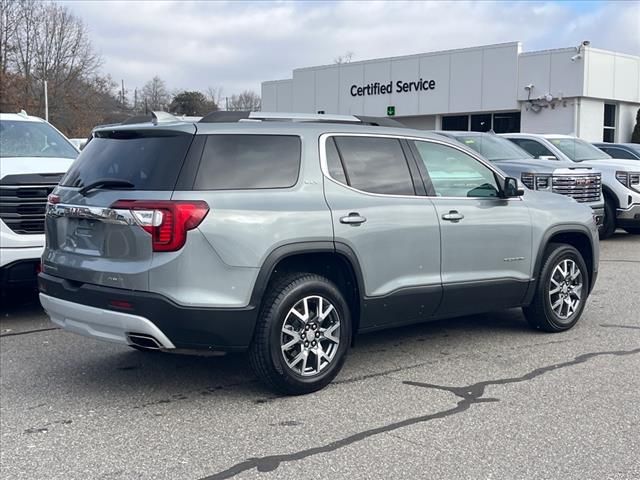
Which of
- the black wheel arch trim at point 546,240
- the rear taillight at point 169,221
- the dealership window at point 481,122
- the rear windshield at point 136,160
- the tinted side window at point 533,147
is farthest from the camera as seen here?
the dealership window at point 481,122

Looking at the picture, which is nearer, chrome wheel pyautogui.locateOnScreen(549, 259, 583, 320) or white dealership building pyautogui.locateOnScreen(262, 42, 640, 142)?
chrome wheel pyautogui.locateOnScreen(549, 259, 583, 320)

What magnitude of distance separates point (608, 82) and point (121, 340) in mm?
27766

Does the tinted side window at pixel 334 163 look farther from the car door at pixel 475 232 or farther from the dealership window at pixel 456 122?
the dealership window at pixel 456 122

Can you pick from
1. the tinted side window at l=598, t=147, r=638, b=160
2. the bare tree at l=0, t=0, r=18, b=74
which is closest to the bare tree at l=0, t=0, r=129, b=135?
the bare tree at l=0, t=0, r=18, b=74

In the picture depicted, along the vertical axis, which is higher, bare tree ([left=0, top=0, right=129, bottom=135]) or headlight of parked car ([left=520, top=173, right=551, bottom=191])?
bare tree ([left=0, top=0, right=129, bottom=135])

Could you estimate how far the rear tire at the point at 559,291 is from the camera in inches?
266

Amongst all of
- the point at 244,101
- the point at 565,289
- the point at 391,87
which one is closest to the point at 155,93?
the point at 244,101

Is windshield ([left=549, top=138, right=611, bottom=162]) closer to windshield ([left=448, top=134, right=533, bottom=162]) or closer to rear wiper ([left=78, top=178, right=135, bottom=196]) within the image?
windshield ([left=448, top=134, right=533, bottom=162])

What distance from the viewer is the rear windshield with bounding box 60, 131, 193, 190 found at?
190 inches

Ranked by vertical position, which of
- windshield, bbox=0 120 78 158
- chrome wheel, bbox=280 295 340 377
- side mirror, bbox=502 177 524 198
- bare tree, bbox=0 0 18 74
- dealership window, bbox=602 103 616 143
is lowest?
chrome wheel, bbox=280 295 340 377

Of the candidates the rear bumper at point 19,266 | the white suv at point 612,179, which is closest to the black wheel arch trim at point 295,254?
the rear bumper at point 19,266

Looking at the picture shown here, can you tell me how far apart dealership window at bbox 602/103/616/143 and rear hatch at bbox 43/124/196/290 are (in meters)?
27.9

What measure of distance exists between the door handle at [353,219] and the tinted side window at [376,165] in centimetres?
25

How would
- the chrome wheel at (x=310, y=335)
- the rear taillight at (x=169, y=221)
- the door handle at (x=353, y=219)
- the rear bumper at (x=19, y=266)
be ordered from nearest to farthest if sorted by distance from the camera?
the rear taillight at (x=169, y=221), the chrome wheel at (x=310, y=335), the door handle at (x=353, y=219), the rear bumper at (x=19, y=266)
